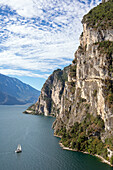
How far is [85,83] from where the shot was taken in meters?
123

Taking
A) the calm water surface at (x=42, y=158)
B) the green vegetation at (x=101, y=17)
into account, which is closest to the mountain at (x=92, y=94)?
the green vegetation at (x=101, y=17)

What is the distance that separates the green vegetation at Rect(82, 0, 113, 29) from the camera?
11994 centimetres

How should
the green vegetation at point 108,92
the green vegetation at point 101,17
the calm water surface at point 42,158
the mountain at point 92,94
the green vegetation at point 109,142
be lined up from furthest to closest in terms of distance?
the green vegetation at point 101,17
the mountain at point 92,94
the green vegetation at point 108,92
the green vegetation at point 109,142
the calm water surface at point 42,158

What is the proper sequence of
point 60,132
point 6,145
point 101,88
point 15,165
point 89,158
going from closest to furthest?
point 15,165 → point 89,158 → point 101,88 → point 6,145 → point 60,132

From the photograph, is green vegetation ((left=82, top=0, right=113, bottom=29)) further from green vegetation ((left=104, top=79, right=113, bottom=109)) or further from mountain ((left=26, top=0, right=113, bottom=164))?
green vegetation ((left=104, top=79, right=113, bottom=109))

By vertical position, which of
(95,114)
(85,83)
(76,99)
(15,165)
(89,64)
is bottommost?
(15,165)

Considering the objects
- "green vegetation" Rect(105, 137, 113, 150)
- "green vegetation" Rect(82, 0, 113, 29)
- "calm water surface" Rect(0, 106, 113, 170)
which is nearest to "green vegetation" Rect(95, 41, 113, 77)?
"green vegetation" Rect(82, 0, 113, 29)

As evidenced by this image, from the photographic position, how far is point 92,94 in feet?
363

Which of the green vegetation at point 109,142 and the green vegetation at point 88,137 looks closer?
the green vegetation at point 109,142

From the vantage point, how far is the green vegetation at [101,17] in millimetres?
119938

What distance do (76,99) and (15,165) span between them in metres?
63.9

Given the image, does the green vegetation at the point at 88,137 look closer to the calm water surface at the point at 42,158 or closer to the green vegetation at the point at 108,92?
the calm water surface at the point at 42,158

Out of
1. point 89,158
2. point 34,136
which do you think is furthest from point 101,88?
point 34,136

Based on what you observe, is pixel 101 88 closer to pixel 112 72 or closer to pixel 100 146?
pixel 112 72
